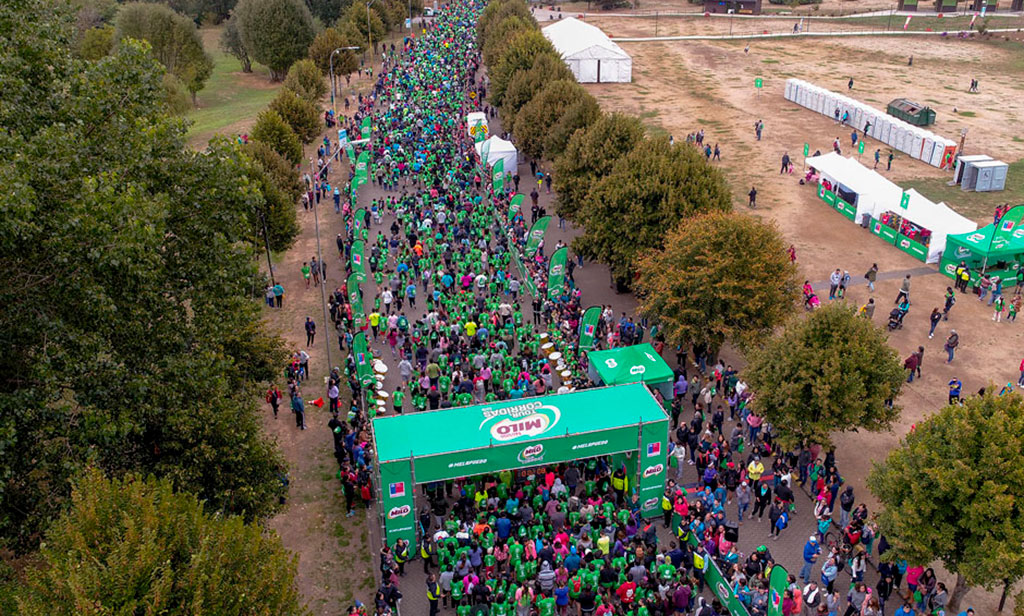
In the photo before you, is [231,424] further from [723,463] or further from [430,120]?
[430,120]

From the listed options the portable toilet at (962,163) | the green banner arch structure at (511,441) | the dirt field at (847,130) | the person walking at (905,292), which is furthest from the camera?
the portable toilet at (962,163)

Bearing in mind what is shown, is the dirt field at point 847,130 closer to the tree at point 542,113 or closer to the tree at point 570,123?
the tree at point 570,123

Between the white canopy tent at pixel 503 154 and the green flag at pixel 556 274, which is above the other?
the white canopy tent at pixel 503 154

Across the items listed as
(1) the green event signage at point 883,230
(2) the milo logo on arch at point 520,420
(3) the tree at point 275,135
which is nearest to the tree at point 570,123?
(3) the tree at point 275,135

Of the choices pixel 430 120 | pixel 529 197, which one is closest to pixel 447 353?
pixel 529 197

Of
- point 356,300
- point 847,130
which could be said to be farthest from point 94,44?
point 847,130

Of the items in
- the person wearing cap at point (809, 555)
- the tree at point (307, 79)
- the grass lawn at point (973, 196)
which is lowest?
the person wearing cap at point (809, 555)

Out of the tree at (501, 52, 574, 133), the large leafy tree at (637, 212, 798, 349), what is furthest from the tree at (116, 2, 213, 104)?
the large leafy tree at (637, 212, 798, 349)
